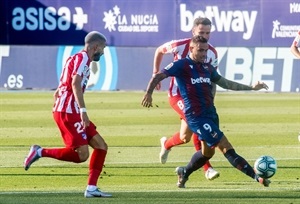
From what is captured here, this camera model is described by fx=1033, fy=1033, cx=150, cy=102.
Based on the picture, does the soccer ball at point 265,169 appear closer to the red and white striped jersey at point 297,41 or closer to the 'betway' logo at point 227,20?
the red and white striped jersey at point 297,41

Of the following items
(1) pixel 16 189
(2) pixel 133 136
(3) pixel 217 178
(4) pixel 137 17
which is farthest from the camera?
(4) pixel 137 17

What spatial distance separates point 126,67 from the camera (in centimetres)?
3212

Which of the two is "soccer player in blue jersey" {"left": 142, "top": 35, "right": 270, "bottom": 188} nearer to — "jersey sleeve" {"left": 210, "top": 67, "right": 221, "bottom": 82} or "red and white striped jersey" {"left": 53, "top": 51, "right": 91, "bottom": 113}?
"jersey sleeve" {"left": 210, "top": 67, "right": 221, "bottom": 82}

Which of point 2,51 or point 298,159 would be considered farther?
point 2,51

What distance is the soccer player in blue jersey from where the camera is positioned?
39.6 ft

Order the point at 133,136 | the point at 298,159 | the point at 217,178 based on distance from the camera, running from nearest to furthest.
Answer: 1. the point at 217,178
2. the point at 298,159
3. the point at 133,136

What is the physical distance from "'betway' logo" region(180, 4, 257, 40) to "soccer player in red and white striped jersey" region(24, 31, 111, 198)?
70.6 feet

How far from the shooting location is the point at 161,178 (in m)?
13.7

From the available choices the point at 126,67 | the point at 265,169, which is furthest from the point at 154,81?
the point at 126,67

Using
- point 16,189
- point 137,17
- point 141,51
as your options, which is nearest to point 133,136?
point 16,189

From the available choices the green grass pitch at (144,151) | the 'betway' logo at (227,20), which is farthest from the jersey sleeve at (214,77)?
the 'betway' logo at (227,20)

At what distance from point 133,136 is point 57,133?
5.83ft

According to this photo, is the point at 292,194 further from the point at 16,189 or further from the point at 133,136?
the point at 133,136

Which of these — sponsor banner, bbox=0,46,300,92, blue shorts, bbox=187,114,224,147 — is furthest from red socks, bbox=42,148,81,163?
sponsor banner, bbox=0,46,300,92
